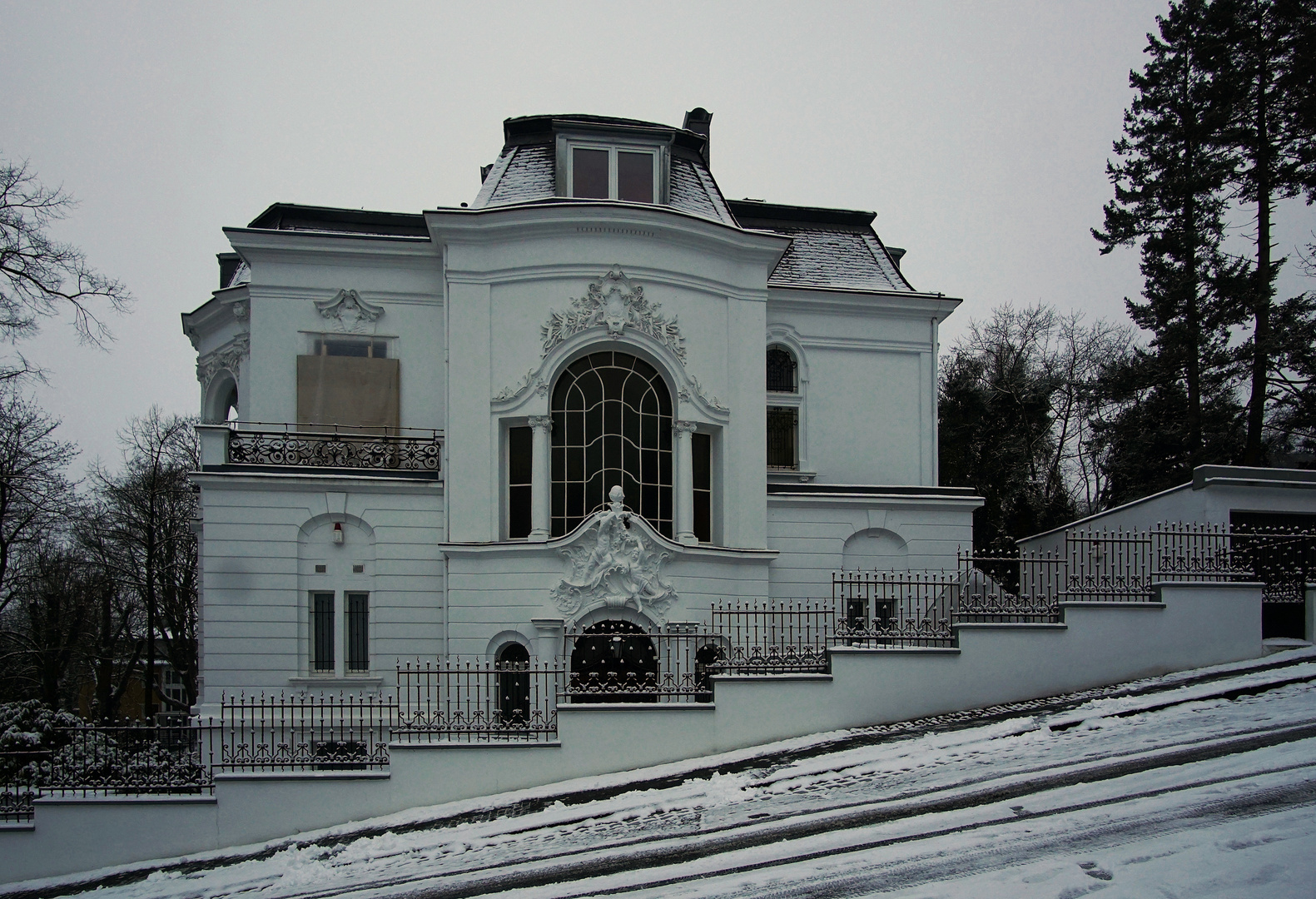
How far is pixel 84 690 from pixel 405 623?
48.7 meters

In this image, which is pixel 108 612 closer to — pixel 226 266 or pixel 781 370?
pixel 226 266

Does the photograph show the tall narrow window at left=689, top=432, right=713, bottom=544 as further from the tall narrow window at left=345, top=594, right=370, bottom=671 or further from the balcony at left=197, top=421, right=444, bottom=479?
the tall narrow window at left=345, top=594, right=370, bottom=671

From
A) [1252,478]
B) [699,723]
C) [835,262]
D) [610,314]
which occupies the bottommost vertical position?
[699,723]

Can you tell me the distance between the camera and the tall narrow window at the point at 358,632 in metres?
22.0

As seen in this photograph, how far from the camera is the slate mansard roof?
23.5m

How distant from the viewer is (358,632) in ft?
72.6

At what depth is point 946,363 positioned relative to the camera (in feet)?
148

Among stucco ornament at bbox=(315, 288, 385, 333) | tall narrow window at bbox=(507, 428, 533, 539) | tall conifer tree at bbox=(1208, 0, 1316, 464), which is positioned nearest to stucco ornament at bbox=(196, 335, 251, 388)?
stucco ornament at bbox=(315, 288, 385, 333)

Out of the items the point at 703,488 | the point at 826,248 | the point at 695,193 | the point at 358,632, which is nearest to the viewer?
the point at 358,632

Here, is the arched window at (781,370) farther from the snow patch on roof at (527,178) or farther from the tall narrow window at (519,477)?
the tall narrow window at (519,477)

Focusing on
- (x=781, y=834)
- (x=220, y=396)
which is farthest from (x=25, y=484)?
(x=781, y=834)

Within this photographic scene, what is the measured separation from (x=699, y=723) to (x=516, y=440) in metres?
8.15

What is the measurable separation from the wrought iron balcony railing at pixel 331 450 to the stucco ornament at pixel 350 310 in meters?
2.26

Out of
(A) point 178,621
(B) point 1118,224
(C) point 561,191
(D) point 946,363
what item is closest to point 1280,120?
(B) point 1118,224
